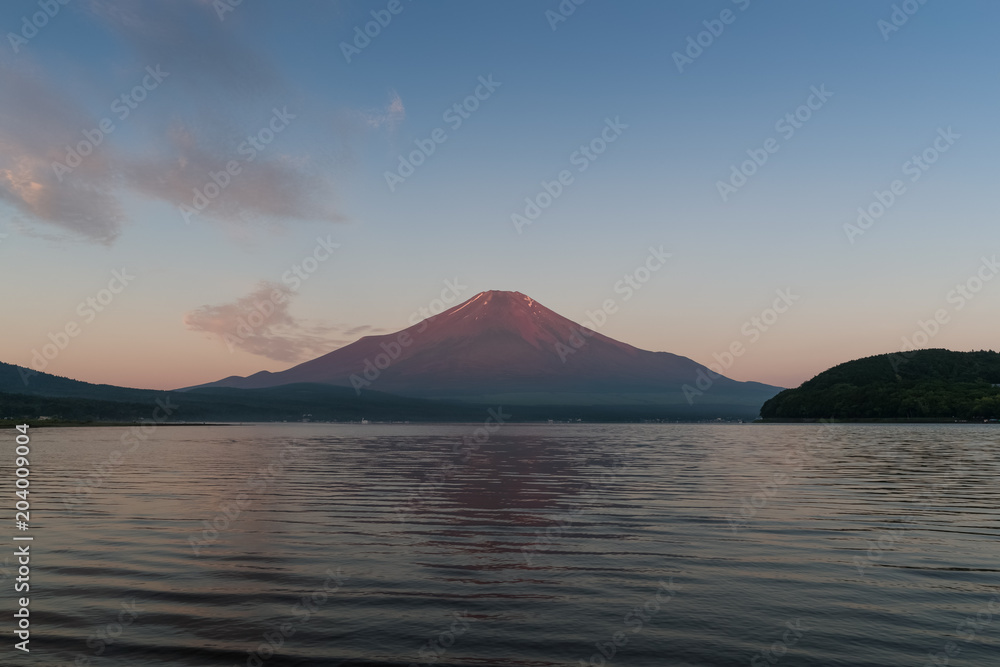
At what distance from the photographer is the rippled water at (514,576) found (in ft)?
42.2

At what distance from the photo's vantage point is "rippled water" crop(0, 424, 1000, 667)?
12.9m

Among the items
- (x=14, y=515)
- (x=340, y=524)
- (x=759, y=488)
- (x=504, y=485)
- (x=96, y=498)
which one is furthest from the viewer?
(x=504, y=485)

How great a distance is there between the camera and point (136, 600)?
1598cm

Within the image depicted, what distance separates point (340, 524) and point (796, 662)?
18974 millimetres

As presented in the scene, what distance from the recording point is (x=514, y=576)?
18.1 meters

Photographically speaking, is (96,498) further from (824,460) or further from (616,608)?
(824,460)

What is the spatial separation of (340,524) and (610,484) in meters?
20.1

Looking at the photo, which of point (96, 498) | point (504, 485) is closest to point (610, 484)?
point (504, 485)

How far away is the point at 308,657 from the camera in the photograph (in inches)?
485

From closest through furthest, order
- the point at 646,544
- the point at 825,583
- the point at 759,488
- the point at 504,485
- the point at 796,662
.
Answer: the point at 796,662, the point at 825,583, the point at 646,544, the point at 759,488, the point at 504,485

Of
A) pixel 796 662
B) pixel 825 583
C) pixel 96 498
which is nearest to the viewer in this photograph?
pixel 796 662

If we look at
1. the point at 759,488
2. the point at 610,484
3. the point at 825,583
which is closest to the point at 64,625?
the point at 825,583

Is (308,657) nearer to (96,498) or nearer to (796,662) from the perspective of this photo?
(796,662)

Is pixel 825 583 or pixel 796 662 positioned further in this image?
pixel 825 583
